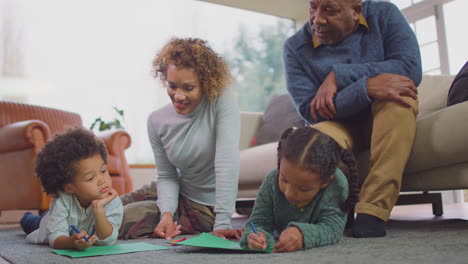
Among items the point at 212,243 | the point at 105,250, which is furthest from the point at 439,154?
the point at 105,250

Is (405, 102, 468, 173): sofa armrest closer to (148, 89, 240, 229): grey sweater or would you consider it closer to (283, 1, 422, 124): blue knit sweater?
(283, 1, 422, 124): blue knit sweater

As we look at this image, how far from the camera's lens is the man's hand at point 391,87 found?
1.36 meters

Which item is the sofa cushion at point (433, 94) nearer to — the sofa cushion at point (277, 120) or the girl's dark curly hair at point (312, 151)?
the sofa cushion at point (277, 120)

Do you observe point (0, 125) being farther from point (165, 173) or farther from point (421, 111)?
point (421, 111)

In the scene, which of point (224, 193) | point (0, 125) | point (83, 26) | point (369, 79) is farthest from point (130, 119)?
point (369, 79)

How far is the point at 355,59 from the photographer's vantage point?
1.59 m

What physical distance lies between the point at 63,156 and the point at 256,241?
0.69 m

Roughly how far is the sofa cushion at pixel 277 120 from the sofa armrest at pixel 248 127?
66mm

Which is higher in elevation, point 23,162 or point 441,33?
point 441,33

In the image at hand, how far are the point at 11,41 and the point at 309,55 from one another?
10.1 ft

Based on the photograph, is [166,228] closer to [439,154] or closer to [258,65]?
[439,154]

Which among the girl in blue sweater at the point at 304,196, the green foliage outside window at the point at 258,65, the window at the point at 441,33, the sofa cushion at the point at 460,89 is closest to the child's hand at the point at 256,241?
the girl in blue sweater at the point at 304,196

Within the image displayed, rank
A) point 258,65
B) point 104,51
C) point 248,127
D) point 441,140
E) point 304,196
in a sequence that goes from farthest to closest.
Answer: point 258,65
point 104,51
point 248,127
point 441,140
point 304,196

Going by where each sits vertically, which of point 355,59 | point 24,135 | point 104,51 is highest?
point 104,51
